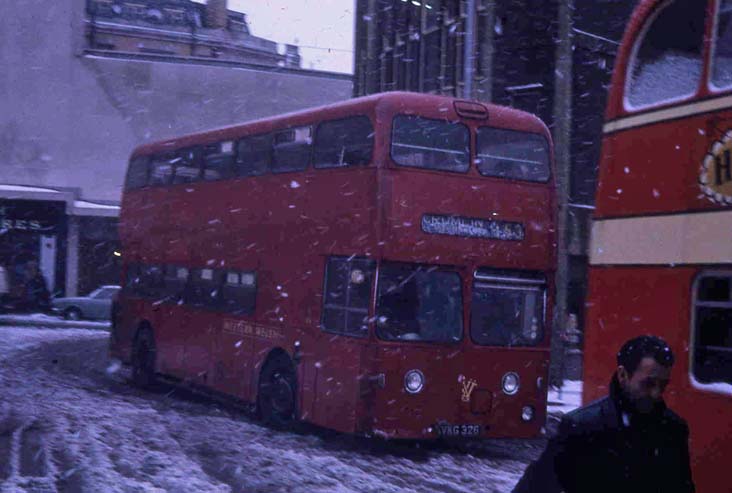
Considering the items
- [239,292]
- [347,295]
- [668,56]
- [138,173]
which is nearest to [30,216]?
[138,173]

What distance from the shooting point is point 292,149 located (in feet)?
47.9

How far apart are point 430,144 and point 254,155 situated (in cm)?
388

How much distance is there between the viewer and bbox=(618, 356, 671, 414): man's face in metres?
4.05

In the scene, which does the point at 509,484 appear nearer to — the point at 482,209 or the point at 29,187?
the point at 482,209

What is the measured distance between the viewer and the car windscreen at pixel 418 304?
12.2 meters

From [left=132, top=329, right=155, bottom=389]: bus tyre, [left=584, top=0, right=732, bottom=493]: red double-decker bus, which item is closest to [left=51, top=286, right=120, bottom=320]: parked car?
A: [left=132, top=329, right=155, bottom=389]: bus tyre

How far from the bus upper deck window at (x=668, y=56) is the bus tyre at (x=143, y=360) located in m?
13.3

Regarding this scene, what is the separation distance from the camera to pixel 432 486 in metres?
10.5

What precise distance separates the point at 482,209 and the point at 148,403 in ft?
22.9

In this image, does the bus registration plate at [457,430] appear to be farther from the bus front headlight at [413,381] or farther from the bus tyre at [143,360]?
the bus tyre at [143,360]

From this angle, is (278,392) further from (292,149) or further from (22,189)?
(22,189)

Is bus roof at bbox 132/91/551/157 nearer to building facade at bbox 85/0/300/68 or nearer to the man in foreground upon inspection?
the man in foreground

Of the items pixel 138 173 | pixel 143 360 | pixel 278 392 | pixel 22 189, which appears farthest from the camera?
pixel 22 189

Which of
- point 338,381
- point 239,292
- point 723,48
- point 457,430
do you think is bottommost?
point 457,430
